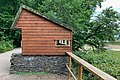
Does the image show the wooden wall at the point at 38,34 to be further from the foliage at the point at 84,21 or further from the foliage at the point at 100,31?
the foliage at the point at 100,31

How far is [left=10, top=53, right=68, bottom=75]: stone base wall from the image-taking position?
9375mm

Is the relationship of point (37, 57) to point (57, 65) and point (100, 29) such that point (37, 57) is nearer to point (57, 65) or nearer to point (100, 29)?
point (57, 65)

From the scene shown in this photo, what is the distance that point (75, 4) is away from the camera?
1227cm

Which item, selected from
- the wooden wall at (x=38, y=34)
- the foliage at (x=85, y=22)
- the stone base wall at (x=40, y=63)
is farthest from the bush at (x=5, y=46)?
the wooden wall at (x=38, y=34)

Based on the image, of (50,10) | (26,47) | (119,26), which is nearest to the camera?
(26,47)

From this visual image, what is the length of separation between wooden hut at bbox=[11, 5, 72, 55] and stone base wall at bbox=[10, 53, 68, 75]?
7.2 inches

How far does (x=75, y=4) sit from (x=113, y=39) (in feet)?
7.73

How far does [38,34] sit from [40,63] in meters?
1.02

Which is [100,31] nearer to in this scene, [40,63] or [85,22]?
[85,22]

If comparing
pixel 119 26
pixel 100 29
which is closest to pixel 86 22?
pixel 100 29

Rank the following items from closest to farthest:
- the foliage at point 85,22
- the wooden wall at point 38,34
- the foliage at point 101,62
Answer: the wooden wall at point 38,34, the foliage at point 101,62, the foliage at point 85,22

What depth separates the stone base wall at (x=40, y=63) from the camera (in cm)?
938

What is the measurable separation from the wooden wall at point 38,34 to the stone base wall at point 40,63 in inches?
8.3

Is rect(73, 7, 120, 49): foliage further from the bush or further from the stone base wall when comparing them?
the bush
